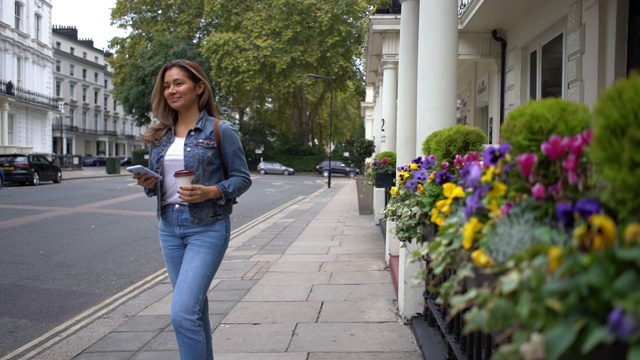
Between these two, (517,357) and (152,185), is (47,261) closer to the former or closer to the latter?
(152,185)

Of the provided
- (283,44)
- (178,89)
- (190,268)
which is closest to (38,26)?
(283,44)

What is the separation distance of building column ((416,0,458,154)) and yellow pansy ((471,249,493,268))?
3.19 m

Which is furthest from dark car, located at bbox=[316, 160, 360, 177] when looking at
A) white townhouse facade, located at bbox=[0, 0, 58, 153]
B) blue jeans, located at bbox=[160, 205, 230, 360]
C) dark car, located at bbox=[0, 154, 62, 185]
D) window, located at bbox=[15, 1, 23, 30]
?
blue jeans, located at bbox=[160, 205, 230, 360]

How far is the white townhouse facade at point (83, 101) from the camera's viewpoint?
68.5 m

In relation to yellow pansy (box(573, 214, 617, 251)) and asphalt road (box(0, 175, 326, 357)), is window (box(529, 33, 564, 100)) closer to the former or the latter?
asphalt road (box(0, 175, 326, 357))

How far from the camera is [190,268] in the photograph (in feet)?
9.92

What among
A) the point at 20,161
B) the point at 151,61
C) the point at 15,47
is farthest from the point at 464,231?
the point at 15,47

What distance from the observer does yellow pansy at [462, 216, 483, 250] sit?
165 cm

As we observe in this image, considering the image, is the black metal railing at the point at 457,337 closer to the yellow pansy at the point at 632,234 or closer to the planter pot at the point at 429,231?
the planter pot at the point at 429,231

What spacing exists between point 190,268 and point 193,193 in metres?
0.39

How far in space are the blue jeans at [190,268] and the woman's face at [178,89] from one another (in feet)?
1.96

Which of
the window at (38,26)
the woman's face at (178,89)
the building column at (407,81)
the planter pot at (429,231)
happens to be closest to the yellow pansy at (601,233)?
the planter pot at (429,231)

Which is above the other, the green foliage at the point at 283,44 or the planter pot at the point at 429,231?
the green foliage at the point at 283,44

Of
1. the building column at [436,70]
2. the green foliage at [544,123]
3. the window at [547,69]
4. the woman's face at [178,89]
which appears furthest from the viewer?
the window at [547,69]
